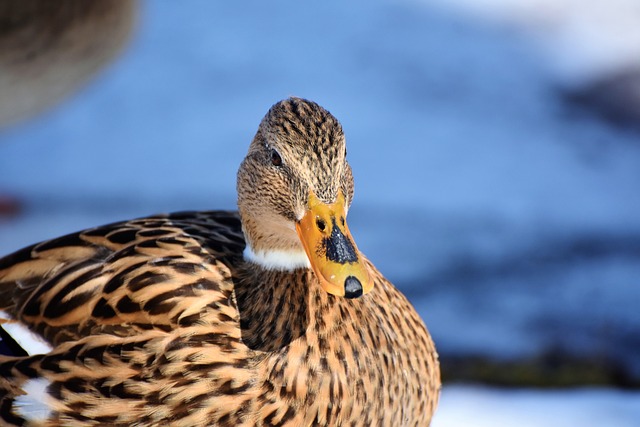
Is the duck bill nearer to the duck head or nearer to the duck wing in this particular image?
the duck head

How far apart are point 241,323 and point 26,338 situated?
0.54 metres

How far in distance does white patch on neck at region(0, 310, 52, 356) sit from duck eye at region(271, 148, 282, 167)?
0.72 meters

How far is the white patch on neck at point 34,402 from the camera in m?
2.38

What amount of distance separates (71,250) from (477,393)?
150 cm

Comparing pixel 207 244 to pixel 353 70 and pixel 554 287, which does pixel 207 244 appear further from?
pixel 353 70

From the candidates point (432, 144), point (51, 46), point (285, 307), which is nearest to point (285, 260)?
point (285, 307)

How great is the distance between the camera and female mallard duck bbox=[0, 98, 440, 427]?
2279 mm

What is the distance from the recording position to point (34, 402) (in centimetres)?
239

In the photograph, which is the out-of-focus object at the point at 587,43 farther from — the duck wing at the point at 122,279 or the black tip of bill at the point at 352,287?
the black tip of bill at the point at 352,287

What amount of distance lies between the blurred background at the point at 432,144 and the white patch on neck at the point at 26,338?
141 cm

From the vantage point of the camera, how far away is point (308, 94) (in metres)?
5.42

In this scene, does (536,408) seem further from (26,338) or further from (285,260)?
(26,338)

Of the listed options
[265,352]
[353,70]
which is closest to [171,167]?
[353,70]

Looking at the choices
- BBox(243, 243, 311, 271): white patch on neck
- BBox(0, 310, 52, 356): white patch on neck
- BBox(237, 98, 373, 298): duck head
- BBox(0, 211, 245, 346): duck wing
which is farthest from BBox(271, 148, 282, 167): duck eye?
BBox(0, 310, 52, 356): white patch on neck
